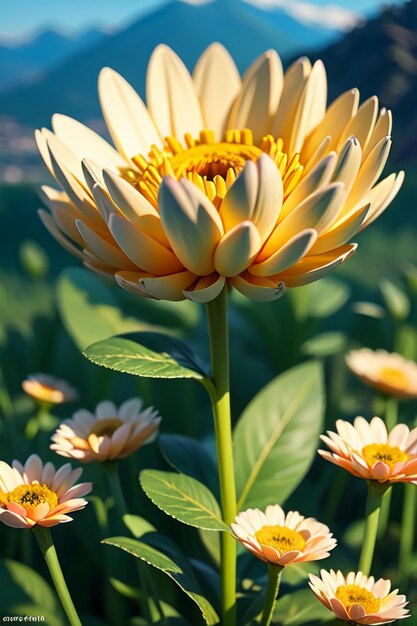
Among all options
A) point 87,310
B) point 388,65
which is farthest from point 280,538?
point 388,65

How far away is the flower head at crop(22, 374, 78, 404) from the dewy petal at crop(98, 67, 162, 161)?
0.58ft

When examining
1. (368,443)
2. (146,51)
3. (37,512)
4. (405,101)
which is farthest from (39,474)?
(146,51)

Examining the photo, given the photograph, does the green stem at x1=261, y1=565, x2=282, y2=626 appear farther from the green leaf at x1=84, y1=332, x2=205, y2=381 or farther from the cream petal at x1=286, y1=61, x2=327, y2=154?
the cream petal at x1=286, y1=61, x2=327, y2=154

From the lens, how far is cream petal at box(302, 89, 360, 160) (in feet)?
1.04

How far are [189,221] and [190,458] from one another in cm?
18

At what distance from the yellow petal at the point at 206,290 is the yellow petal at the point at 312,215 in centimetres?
3

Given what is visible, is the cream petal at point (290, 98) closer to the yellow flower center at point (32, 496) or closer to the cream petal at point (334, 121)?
the cream petal at point (334, 121)

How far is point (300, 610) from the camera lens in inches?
14.0

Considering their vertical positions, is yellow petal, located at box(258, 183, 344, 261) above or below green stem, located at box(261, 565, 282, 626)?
above

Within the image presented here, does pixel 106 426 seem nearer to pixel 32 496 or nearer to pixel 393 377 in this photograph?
pixel 32 496

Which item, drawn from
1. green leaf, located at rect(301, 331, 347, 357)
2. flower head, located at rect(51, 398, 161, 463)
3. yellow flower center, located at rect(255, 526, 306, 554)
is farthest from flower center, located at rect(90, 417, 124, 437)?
green leaf, located at rect(301, 331, 347, 357)

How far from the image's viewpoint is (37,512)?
265 mm

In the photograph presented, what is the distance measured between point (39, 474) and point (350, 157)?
0.61ft

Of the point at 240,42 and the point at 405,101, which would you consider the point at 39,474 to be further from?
the point at 240,42
